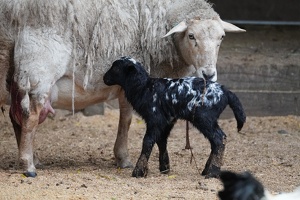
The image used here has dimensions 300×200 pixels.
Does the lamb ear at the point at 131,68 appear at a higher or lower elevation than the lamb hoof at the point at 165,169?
higher

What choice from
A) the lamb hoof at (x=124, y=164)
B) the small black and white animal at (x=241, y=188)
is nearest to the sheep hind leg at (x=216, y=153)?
the lamb hoof at (x=124, y=164)

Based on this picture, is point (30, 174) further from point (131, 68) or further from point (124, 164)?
point (131, 68)

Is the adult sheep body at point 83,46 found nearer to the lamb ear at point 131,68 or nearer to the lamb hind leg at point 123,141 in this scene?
the lamb hind leg at point 123,141

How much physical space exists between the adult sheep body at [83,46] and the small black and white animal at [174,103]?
1.07 feet

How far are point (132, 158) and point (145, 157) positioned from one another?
1288mm

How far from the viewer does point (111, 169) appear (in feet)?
27.9

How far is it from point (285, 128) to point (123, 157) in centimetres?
279

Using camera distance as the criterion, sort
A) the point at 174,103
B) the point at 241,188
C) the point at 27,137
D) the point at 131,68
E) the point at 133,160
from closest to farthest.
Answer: the point at 241,188 < the point at 174,103 < the point at 131,68 < the point at 27,137 < the point at 133,160

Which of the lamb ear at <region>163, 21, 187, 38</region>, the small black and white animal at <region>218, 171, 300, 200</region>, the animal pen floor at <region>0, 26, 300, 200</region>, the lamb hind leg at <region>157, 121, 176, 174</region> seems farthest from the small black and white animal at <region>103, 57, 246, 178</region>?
the small black and white animal at <region>218, 171, 300, 200</region>

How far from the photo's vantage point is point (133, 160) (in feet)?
29.7

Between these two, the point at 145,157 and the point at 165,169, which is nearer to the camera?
the point at 145,157

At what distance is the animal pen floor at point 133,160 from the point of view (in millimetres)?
7230

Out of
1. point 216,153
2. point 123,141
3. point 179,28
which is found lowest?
point 123,141

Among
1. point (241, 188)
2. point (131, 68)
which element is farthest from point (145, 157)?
point (241, 188)
